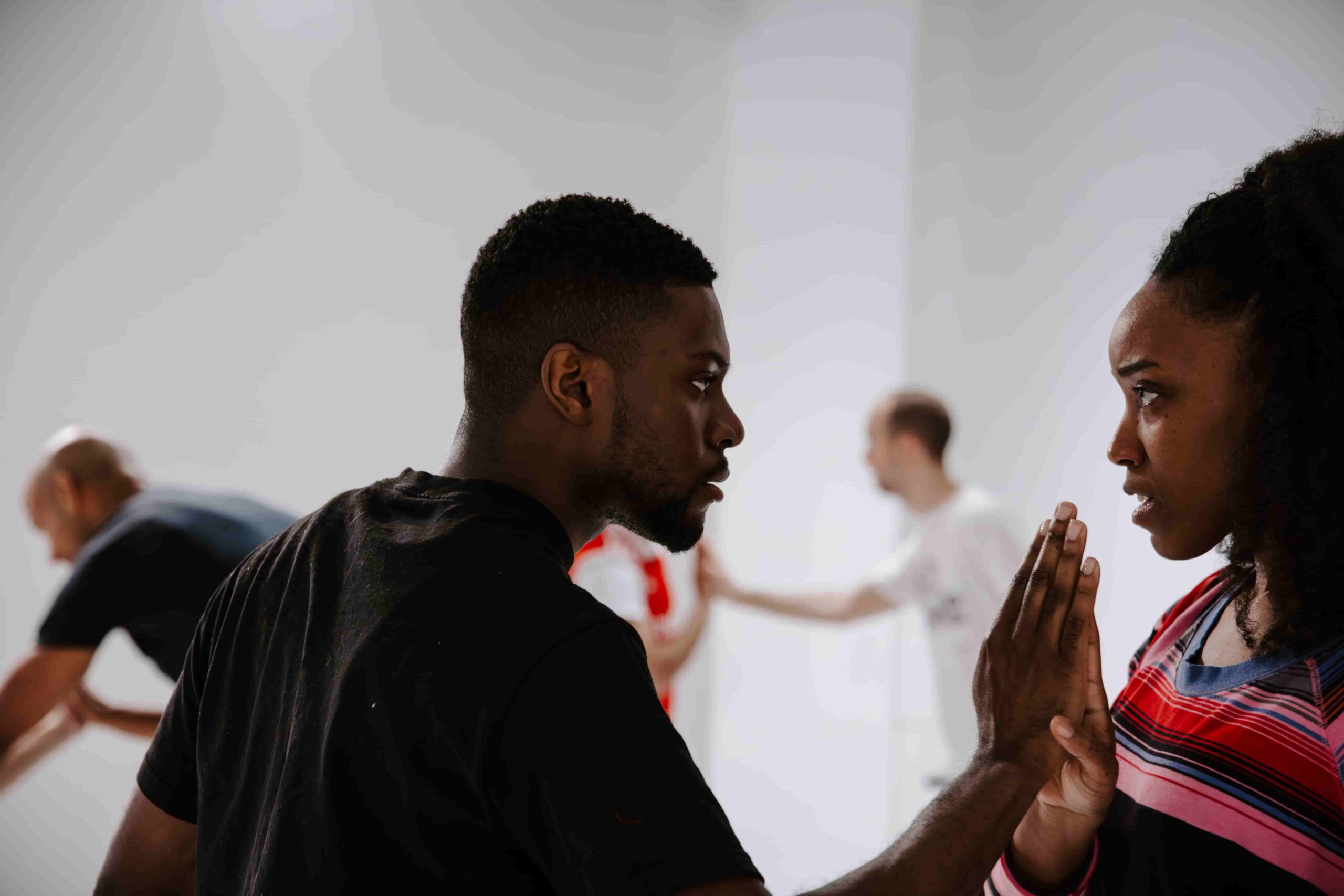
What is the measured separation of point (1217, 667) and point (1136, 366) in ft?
1.04

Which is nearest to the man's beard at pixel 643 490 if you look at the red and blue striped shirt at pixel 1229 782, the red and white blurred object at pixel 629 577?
the red and blue striped shirt at pixel 1229 782

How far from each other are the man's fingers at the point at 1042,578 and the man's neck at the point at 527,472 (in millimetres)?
459

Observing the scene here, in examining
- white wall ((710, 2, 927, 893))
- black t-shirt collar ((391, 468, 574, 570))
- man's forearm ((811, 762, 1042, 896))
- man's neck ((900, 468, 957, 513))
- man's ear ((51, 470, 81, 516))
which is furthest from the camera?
white wall ((710, 2, 927, 893))

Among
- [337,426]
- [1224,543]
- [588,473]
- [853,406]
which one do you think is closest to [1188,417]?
[1224,543]

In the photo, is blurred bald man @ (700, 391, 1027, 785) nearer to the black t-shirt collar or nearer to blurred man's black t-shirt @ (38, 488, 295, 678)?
blurred man's black t-shirt @ (38, 488, 295, 678)

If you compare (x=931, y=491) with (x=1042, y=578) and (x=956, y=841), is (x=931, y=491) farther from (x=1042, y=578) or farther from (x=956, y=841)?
(x=956, y=841)

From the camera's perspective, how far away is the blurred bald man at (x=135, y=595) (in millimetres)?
2268

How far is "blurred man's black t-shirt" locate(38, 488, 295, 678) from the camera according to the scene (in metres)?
2.26

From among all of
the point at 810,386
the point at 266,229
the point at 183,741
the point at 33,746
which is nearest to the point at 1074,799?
the point at 183,741

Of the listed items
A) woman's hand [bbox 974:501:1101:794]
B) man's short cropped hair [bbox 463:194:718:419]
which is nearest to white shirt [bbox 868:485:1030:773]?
woman's hand [bbox 974:501:1101:794]

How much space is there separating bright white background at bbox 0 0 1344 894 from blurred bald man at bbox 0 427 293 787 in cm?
114

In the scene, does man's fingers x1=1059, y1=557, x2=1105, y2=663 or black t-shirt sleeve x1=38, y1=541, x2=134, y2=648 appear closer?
man's fingers x1=1059, y1=557, x2=1105, y2=663

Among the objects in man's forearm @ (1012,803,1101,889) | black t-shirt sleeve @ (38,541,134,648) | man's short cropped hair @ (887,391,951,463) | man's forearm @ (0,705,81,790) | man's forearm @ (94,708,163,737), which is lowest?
man's forearm @ (0,705,81,790)

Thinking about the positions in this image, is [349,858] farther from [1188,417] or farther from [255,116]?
[255,116]
